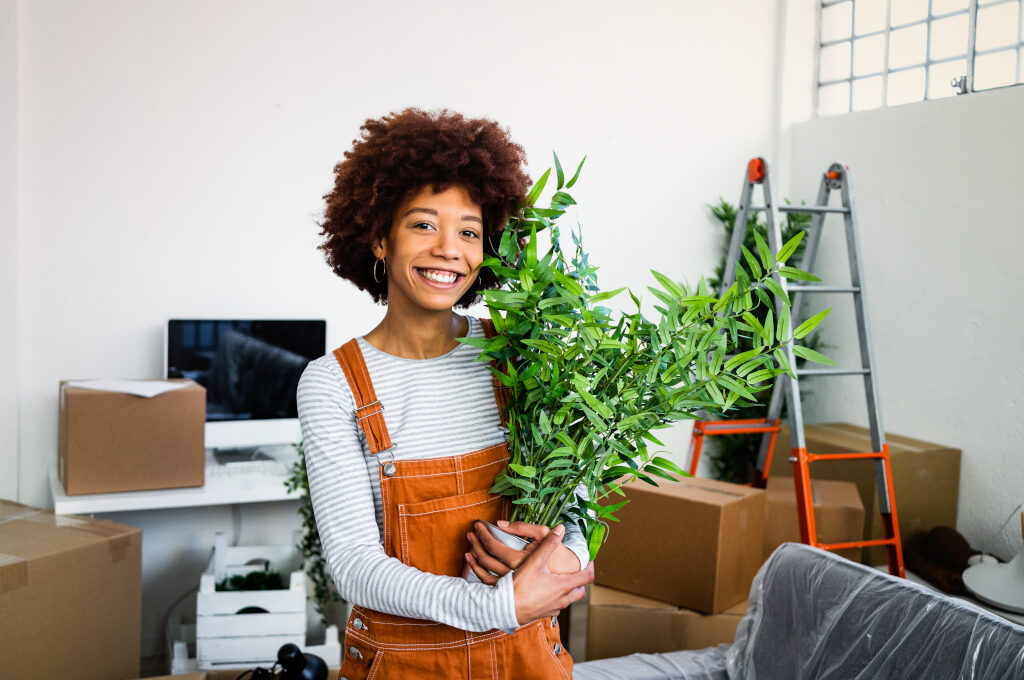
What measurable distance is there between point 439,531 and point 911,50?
3.28 metres

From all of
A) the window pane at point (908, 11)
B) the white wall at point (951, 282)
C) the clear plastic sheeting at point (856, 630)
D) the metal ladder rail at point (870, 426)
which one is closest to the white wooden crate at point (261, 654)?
the clear plastic sheeting at point (856, 630)

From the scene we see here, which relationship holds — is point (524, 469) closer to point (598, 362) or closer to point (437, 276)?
point (598, 362)

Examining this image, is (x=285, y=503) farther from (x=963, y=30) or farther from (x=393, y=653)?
(x=963, y=30)

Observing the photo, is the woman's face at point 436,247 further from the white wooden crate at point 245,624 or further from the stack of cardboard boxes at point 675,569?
the white wooden crate at point 245,624

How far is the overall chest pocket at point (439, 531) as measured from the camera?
1124 mm

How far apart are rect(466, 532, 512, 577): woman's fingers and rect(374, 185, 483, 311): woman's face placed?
1.07 ft

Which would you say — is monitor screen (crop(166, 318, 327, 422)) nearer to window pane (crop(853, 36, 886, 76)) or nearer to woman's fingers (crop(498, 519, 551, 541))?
woman's fingers (crop(498, 519, 551, 541))

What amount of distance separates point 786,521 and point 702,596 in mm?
640

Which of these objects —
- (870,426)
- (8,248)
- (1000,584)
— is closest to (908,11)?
→ (870,426)

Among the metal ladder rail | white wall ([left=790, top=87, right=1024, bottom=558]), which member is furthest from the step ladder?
white wall ([left=790, top=87, right=1024, bottom=558])

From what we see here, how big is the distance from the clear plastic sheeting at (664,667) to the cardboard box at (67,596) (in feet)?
3.68

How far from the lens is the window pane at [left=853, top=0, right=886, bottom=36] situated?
12.0 feet

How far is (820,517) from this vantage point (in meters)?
2.60

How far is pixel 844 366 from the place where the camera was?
360cm
